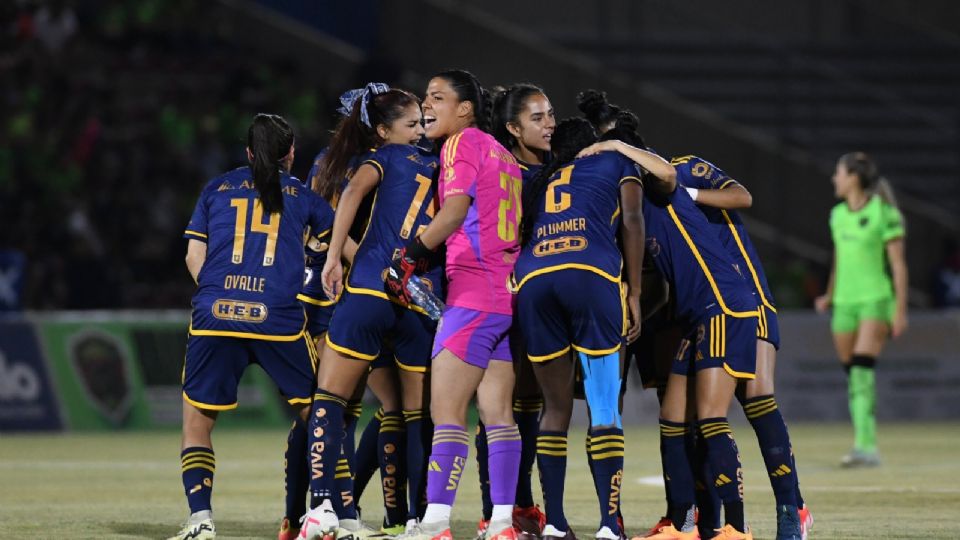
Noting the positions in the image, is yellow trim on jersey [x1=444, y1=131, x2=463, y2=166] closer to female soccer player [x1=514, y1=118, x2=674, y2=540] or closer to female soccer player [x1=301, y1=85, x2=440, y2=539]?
female soccer player [x1=301, y1=85, x2=440, y2=539]

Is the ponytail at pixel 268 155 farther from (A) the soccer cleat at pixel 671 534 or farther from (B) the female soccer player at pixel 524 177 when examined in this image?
(A) the soccer cleat at pixel 671 534

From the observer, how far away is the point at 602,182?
7.84m

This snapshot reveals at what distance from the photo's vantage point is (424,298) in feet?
25.5

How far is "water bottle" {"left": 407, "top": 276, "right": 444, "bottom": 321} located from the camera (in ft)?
25.4

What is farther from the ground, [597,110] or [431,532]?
[597,110]

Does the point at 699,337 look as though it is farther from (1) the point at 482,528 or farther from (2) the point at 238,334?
(2) the point at 238,334

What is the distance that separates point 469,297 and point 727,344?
1343 mm

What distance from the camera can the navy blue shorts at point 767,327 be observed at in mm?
8453

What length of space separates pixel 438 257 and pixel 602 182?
35.1 inches

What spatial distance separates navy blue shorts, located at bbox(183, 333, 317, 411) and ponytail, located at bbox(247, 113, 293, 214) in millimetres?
680

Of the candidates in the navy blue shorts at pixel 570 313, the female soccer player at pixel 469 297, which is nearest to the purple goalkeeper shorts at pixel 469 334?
the female soccer player at pixel 469 297

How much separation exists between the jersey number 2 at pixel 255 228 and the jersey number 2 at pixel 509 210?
1.14 meters

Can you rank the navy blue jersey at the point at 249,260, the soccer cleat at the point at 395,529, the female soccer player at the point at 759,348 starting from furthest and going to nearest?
1. the soccer cleat at the point at 395,529
2. the female soccer player at the point at 759,348
3. the navy blue jersey at the point at 249,260

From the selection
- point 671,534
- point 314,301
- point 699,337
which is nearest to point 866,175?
point 699,337
